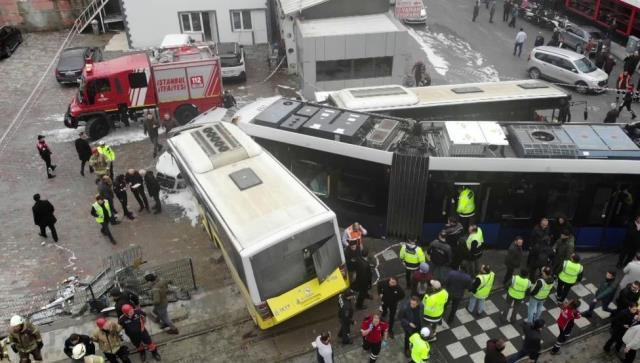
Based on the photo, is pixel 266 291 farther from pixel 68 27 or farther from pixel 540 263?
pixel 68 27

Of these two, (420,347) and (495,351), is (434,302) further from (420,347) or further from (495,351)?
(495,351)

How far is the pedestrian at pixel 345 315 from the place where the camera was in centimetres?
1018

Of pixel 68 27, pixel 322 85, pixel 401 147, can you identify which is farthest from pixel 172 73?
pixel 68 27

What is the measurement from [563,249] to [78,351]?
34.0ft

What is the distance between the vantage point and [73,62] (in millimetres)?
24922

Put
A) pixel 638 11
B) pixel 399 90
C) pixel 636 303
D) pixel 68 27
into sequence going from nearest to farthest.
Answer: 1. pixel 636 303
2. pixel 399 90
3. pixel 638 11
4. pixel 68 27

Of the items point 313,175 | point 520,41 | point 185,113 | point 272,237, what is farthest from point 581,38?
point 272,237

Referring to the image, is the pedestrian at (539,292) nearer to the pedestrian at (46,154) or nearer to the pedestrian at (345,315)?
the pedestrian at (345,315)

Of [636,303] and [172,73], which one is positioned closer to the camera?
[636,303]

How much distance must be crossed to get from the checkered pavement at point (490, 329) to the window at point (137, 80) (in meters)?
14.4

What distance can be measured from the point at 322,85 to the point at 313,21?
3.22 m

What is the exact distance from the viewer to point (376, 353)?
10.1 meters

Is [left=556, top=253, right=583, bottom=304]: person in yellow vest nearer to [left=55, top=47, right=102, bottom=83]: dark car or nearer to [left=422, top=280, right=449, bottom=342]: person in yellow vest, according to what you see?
[left=422, top=280, right=449, bottom=342]: person in yellow vest

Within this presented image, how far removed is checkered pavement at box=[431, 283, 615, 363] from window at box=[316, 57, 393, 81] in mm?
12879
